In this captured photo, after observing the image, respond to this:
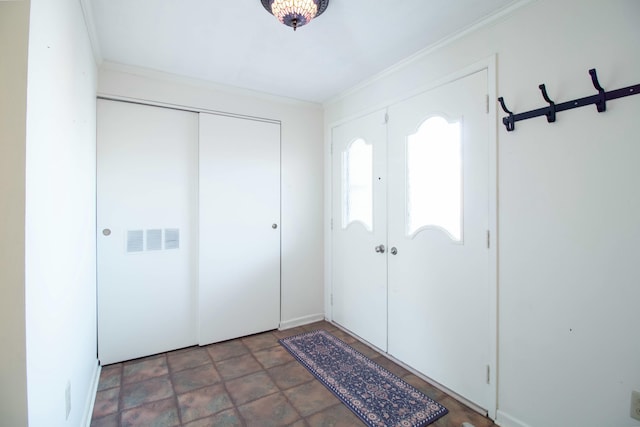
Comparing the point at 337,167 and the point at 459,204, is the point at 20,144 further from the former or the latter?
the point at 337,167

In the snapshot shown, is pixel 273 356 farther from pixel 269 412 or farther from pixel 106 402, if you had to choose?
pixel 106 402

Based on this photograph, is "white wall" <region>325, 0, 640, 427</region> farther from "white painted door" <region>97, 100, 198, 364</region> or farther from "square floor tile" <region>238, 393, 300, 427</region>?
"white painted door" <region>97, 100, 198, 364</region>

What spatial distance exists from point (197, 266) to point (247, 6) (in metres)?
2.10

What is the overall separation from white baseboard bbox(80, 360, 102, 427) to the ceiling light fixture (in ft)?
8.24

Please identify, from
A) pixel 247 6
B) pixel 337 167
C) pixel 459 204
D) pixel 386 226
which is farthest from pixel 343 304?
pixel 247 6

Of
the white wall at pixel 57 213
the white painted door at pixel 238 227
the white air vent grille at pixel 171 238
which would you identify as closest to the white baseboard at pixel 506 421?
the white painted door at pixel 238 227

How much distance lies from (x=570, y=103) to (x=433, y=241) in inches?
43.4

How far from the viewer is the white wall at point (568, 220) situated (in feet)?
4.47

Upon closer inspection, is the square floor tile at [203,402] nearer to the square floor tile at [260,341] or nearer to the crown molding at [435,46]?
the square floor tile at [260,341]

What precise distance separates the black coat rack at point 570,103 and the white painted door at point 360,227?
3.41 ft

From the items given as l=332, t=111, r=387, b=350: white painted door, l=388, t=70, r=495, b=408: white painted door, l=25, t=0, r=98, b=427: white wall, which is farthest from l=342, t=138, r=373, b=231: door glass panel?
l=25, t=0, r=98, b=427: white wall

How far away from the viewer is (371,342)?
2814 millimetres

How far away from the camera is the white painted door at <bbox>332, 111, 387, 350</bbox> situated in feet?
8.82

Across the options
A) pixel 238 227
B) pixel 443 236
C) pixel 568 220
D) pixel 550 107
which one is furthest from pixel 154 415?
pixel 550 107
